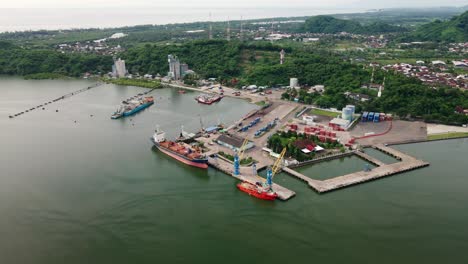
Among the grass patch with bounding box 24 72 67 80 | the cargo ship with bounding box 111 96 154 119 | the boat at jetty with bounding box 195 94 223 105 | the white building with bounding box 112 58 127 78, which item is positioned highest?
the white building with bounding box 112 58 127 78

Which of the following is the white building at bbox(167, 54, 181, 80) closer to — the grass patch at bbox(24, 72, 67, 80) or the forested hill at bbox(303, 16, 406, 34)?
the grass patch at bbox(24, 72, 67, 80)

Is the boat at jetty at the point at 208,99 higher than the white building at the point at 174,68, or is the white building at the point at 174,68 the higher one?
the white building at the point at 174,68

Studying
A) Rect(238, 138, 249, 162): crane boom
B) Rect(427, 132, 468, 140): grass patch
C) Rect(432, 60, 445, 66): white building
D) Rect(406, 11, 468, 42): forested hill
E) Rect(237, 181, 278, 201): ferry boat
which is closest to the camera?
Rect(237, 181, 278, 201): ferry boat

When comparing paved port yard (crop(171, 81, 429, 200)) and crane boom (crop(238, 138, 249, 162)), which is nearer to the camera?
paved port yard (crop(171, 81, 429, 200))

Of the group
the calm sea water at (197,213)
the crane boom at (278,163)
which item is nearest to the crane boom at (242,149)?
the calm sea water at (197,213)

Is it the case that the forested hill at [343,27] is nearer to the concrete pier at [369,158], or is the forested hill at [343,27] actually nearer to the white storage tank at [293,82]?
the white storage tank at [293,82]

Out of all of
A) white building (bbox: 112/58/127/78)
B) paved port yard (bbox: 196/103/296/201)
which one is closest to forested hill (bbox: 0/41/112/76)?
white building (bbox: 112/58/127/78)
